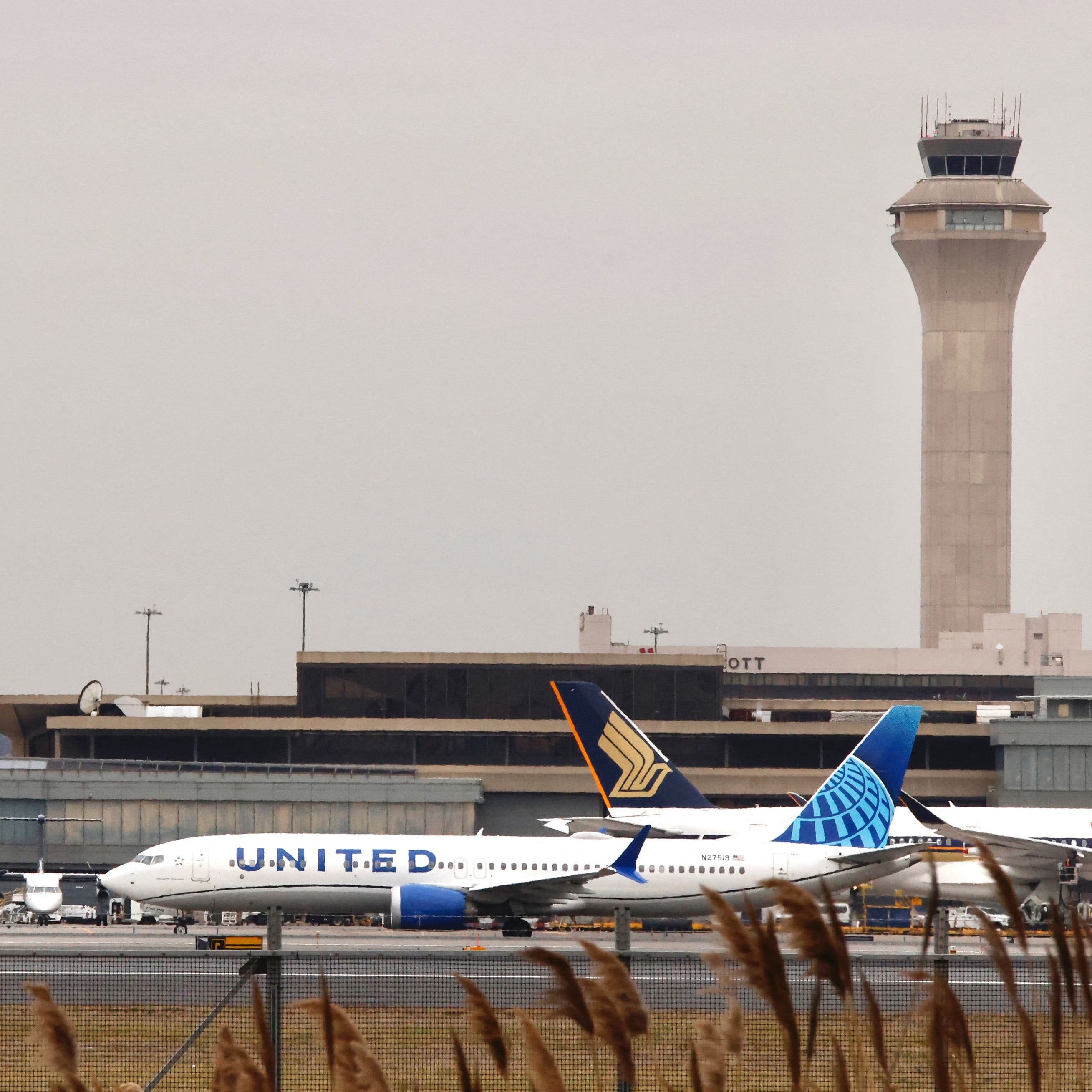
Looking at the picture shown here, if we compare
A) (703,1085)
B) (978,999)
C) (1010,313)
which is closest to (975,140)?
(1010,313)

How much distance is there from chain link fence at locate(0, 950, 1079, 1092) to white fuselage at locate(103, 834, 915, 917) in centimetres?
2577

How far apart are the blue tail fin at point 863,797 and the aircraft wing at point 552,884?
572cm

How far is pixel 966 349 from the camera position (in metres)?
188

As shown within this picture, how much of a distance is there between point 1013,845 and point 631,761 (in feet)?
52.9

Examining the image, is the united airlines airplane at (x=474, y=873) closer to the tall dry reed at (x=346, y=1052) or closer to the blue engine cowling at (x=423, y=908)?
the blue engine cowling at (x=423, y=908)

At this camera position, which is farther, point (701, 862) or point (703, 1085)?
point (701, 862)

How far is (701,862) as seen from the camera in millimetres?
57594

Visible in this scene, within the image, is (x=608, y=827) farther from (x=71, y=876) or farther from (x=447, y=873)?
(x=71, y=876)

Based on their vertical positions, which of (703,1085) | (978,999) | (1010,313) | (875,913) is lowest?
(875,913)

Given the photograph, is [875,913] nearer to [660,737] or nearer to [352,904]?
[352,904]

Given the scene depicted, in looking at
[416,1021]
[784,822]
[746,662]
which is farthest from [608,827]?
[746,662]

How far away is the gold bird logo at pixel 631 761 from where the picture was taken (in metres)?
76.9

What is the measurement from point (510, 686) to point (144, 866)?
61.1 m

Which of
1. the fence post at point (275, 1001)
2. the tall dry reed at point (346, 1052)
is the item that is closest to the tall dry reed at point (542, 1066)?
the tall dry reed at point (346, 1052)
